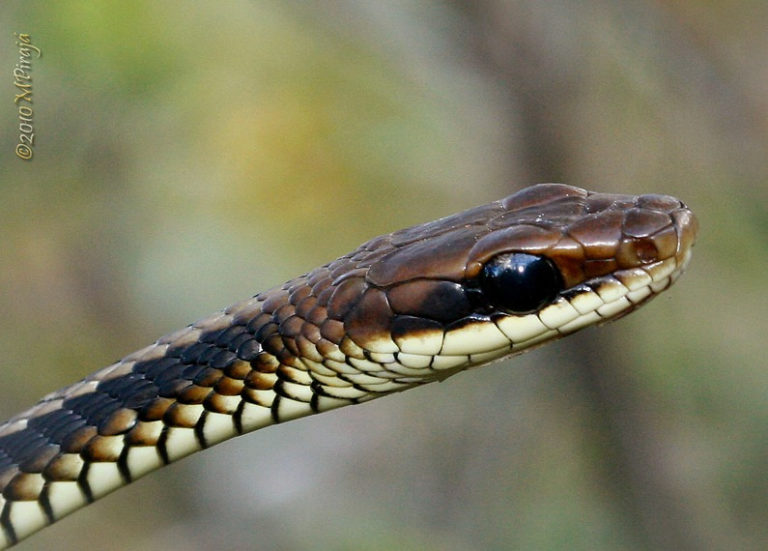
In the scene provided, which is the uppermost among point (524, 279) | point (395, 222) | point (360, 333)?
point (524, 279)

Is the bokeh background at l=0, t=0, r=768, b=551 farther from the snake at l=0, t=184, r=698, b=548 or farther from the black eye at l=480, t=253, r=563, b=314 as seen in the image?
the black eye at l=480, t=253, r=563, b=314

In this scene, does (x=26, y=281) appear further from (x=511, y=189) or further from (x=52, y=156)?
(x=511, y=189)

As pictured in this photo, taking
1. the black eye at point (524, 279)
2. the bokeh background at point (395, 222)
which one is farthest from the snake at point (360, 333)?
the bokeh background at point (395, 222)

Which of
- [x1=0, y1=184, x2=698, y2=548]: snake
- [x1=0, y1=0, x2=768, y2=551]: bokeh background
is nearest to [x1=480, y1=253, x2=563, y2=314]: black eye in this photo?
[x1=0, y1=184, x2=698, y2=548]: snake

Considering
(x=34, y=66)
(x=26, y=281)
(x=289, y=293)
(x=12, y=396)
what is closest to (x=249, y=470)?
(x=12, y=396)

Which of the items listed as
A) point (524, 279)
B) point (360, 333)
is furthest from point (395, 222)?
point (524, 279)

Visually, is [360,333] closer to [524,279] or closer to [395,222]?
[524,279]

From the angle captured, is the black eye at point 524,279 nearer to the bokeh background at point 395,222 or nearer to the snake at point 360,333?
the snake at point 360,333
